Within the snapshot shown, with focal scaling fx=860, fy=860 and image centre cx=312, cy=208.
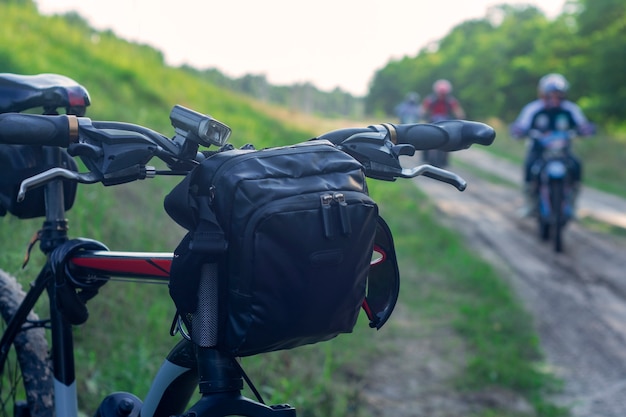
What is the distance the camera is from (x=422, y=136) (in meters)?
2.21

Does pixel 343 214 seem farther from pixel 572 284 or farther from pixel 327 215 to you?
pixel 572 284

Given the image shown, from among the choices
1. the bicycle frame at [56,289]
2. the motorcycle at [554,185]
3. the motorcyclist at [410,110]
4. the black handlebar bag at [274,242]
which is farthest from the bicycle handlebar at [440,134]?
the motorcyclist at [410,110]

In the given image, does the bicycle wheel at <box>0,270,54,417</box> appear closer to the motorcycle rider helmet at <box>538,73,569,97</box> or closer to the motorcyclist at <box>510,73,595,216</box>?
the motorcyclist at <box>510,73,595,216</box>

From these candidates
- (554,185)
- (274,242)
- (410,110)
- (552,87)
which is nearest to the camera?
(274,242)

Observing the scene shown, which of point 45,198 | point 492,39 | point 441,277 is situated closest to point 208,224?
point 45,198

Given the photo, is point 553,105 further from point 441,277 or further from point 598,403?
point 598,403

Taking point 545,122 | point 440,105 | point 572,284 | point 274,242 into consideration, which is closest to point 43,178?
point 274,242

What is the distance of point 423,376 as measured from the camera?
18.0ft

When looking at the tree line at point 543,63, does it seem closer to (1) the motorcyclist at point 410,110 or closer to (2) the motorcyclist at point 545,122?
(1) the motorcyclist at point 410,110

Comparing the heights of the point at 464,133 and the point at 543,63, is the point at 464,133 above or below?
→ below

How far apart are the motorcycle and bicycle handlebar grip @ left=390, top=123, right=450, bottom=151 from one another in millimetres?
8439

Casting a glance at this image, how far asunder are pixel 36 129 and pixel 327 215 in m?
0.65

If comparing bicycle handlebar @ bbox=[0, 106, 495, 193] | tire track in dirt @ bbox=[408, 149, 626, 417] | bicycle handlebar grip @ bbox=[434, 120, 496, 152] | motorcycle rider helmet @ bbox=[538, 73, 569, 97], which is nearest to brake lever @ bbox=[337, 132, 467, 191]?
bicycle handlebar @ bbox=[0, 106, 495, 193]

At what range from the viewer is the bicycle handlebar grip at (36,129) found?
1800 millimetres
